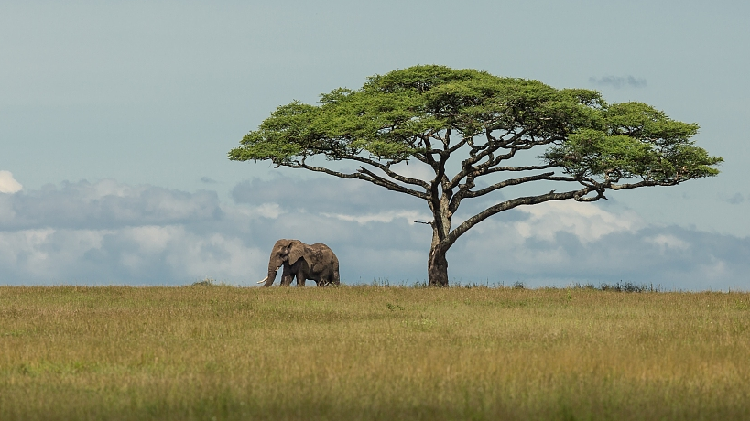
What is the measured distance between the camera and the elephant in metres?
39.2

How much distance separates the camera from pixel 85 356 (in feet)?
52.0

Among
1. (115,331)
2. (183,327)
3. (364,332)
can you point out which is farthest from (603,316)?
(115,331)

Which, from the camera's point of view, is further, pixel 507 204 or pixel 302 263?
pixel 302 263

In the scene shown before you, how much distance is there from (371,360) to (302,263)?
25614mm

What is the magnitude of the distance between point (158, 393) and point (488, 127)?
26300 millimetres

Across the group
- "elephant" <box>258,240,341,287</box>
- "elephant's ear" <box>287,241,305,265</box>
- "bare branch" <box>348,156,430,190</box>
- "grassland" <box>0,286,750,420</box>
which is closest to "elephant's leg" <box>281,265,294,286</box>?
"elephant" <box>258,240,341,287</box>

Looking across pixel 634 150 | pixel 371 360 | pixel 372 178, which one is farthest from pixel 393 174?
pixel 371 360

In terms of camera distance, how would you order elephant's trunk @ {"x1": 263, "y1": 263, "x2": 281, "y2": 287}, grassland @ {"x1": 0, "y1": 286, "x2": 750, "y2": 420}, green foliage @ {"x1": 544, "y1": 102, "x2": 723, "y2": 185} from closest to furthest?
grassland @ {"x1": 0, "y1": 286, "x2": 750, "y2": 420} < green foliage @ {"x1": 544, "y1": 102, "x2": 723, "y2": 185} < elephant's trunk @ {"x1": 263, "y1": 263, "x2": 281, "y2": 287}

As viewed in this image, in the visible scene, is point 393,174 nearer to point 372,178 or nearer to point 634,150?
point 372,178

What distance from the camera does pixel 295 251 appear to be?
3916cm

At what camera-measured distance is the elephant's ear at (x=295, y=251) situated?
3897cm

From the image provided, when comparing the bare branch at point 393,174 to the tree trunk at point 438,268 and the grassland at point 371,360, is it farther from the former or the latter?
the grassland at point 371,360

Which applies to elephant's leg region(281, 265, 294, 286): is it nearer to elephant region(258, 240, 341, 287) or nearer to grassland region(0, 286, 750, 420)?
elephant region(258, 240, 341, 287)

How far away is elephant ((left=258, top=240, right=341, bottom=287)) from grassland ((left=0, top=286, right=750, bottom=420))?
36.5 ft
